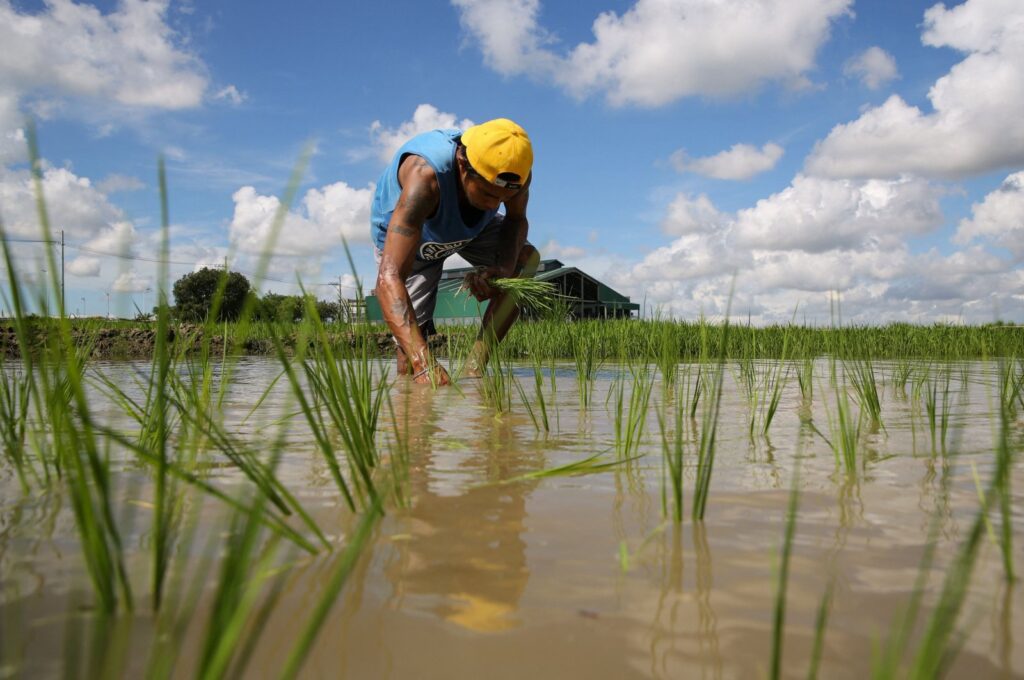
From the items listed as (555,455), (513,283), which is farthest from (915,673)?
(513,283)

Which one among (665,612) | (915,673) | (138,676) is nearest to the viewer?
(915,673)

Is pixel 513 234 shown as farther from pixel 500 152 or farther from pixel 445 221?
pixel 500 152

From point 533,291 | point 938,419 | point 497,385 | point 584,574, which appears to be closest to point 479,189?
point 533,291

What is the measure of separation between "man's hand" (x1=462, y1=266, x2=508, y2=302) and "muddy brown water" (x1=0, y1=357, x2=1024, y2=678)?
252 cm

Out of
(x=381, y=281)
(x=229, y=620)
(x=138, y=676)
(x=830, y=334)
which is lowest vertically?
(x=138, y=676)

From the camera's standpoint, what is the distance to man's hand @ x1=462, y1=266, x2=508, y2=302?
13.3 ft

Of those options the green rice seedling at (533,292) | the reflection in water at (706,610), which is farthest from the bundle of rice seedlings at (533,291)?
the reflection in water at (706,610)

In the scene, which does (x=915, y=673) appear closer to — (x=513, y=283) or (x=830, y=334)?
(x=830, y=334)

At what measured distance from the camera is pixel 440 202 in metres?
4.01

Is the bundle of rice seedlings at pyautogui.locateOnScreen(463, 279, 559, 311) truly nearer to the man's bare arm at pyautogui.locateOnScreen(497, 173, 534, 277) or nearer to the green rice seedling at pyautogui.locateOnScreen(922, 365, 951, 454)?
the man's bare arm at pyautogui.locateOnScreen(497, 173, 534, 277)

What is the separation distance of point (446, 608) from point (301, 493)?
1.96 ft

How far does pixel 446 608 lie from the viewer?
813 millimetres

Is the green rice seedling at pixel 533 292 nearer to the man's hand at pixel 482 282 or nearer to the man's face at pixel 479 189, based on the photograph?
the man's hand at pixel 482 282

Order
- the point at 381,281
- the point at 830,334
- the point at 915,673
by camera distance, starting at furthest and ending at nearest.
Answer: the point at 381,281
the point at 830,334
the point at 915,673
